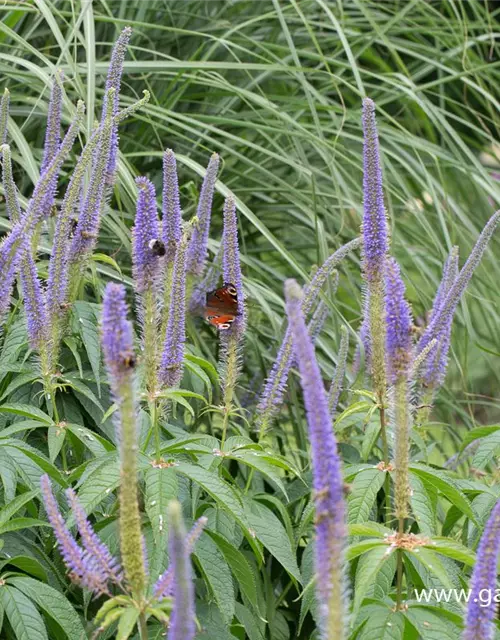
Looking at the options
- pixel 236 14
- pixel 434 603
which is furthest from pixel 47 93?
pixel 434 603

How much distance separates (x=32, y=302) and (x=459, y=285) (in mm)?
1096

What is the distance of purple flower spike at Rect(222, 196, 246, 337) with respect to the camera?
8.29 feet

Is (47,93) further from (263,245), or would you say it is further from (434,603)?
(434,603)

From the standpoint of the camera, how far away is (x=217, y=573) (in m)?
2.21

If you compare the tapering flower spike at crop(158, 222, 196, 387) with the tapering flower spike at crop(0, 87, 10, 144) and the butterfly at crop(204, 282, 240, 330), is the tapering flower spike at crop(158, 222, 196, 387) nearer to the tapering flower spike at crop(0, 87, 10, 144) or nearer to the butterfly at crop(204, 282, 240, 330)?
the butterfly at crop(204, 282, 240, 330)

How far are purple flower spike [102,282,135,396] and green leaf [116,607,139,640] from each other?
15.2 inches

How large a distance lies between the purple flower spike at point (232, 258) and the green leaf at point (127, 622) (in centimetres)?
120

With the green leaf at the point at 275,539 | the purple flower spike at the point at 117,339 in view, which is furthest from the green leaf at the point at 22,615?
the purple flower spike at the point at 117,339

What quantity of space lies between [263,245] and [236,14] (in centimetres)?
154

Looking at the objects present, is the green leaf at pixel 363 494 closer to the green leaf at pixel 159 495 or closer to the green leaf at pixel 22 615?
the green leaf at pixel 159 495

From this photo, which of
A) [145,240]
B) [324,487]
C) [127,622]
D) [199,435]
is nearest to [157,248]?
[145,240]

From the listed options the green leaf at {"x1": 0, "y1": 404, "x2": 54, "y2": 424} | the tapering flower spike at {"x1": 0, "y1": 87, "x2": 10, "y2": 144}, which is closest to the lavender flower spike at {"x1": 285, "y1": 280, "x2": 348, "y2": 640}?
the green leaf at {"x1": 0, "y1": 404, "x2": 54, "y2": 424}

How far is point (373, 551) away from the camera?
72.5 inches

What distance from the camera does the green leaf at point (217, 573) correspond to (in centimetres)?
216
